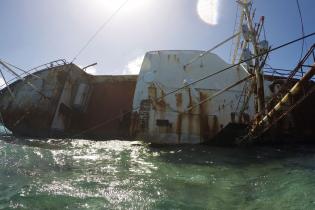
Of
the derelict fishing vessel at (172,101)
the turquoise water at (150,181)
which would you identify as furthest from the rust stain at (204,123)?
the turquoise water at (150,181)

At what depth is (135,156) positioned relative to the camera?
10.5 metres

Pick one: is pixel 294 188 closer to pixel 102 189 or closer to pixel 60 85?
pixel 102 189

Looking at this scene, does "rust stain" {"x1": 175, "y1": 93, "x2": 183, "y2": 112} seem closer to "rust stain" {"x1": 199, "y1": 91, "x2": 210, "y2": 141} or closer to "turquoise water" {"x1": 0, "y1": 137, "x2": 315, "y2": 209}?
"rust stain" {"x1": 199, "y1": 91, "x2": 210, "y2": 141}

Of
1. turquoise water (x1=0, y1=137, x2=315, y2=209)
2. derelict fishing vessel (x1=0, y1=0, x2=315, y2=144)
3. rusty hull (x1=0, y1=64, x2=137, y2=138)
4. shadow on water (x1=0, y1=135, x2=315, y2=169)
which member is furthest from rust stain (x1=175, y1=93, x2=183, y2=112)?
turquoise water (x1=0, y1=137, x2=315, y2=209)

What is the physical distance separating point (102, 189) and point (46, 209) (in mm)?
1418

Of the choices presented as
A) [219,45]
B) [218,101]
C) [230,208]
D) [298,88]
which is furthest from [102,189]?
[219,45]

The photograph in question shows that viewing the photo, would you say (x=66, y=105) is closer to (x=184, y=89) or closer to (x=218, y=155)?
(x=184, y=89)

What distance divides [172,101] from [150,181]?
848 centimetres

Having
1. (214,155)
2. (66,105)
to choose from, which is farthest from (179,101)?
(66,105)

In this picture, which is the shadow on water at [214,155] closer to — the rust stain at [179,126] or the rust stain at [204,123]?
the rust stain at [204,123]

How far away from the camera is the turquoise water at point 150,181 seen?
529 cm

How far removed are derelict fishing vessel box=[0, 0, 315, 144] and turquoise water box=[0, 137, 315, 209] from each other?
3.34 m

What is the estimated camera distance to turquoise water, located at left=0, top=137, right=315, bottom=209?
529cm

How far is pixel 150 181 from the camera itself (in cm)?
685
